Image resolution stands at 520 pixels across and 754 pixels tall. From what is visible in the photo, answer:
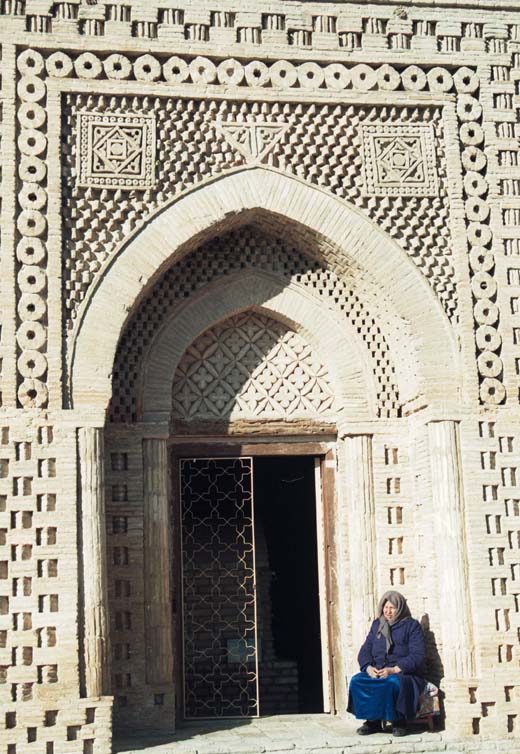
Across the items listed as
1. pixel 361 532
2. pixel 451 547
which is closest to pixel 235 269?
pixel 361 532

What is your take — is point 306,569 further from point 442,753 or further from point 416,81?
point 416,81

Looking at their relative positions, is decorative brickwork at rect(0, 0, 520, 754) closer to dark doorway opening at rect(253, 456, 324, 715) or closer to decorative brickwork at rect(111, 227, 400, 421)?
decorative brickwork at rect(111, 227, 400, 421)

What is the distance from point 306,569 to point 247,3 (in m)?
6.14

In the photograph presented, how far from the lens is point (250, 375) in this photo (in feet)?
27.8

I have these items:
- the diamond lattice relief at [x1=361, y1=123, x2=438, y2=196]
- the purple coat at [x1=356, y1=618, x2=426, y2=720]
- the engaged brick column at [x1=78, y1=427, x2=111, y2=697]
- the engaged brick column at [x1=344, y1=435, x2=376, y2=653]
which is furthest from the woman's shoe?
the diamond lattice relief at [x1=361, y1=123, x2=438, y2=196]

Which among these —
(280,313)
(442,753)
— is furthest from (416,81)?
(442,753)

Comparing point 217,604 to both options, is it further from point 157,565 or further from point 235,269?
point 235,269

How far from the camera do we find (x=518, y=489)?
7.98 meters

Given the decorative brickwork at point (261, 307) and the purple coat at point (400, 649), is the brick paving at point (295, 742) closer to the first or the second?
the decorative brickwork at point (261, 307)

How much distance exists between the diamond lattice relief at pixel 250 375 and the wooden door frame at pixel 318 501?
235mm

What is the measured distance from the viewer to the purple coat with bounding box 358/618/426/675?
7580 mm

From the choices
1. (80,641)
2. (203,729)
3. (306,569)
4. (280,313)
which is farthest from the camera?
(306,569)

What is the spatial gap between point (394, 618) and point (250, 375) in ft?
7.08

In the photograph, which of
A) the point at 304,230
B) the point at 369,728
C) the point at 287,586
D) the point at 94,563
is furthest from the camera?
the point at 287,586
